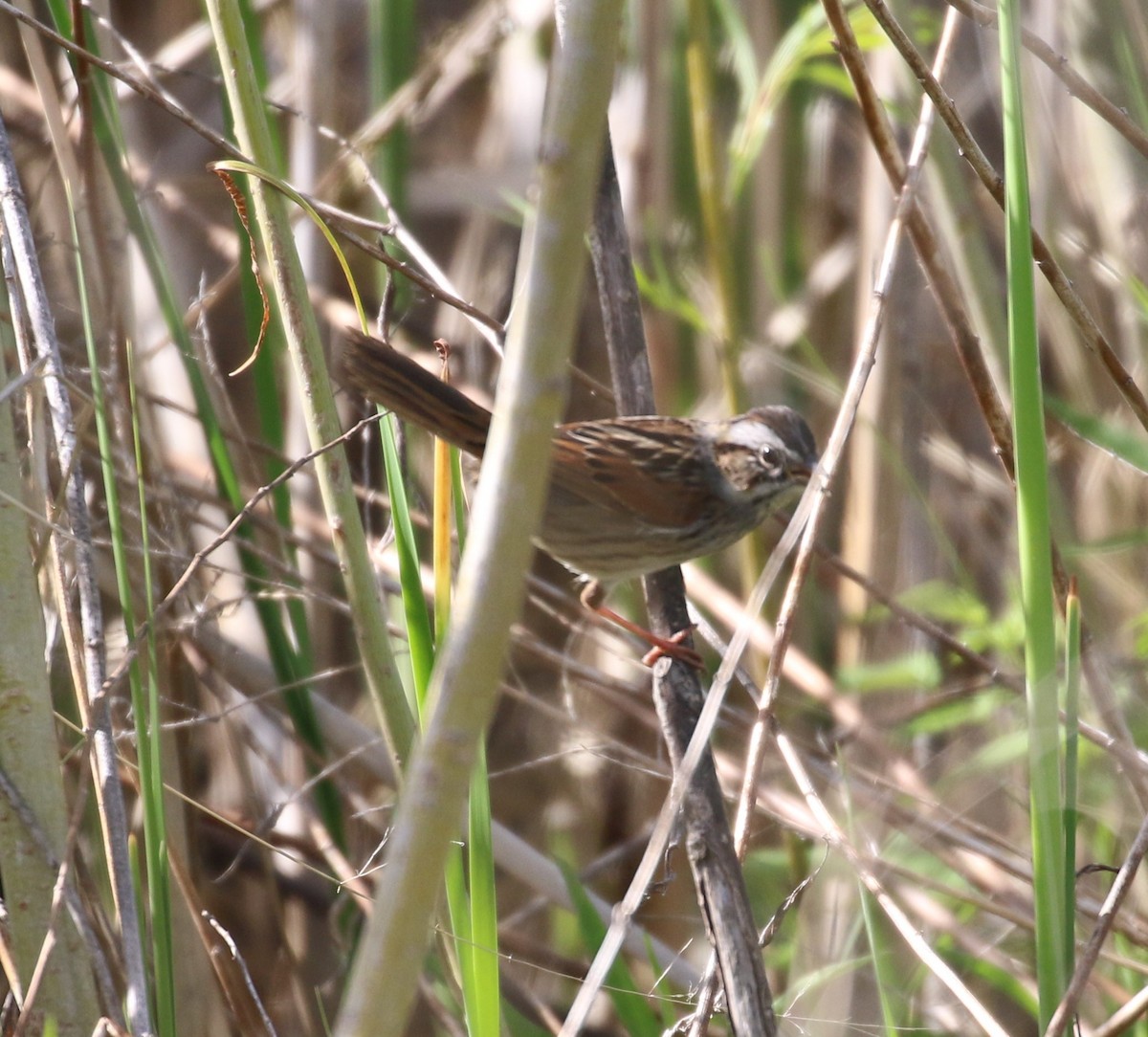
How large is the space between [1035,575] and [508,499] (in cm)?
63

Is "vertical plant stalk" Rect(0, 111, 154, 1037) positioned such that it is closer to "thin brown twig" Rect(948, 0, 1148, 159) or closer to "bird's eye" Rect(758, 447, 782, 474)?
"thin brown twig" Rect(948, 0, 1148, 159)

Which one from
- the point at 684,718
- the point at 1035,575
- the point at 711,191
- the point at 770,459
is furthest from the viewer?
the point at 711,191

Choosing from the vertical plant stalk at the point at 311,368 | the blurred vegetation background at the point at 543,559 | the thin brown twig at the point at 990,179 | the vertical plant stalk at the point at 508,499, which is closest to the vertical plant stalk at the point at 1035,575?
the blurred vegetation background at the point at 543,559

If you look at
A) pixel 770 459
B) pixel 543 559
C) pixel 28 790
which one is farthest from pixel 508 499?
pixel 543 559

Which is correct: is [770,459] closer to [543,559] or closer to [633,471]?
[633,471]

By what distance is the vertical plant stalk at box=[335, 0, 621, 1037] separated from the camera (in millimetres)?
869

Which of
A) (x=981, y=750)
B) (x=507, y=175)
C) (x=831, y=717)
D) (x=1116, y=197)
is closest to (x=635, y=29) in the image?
(x=507, y=175)

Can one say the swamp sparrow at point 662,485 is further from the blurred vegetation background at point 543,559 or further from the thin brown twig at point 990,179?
the thin brown twig at point 990,179

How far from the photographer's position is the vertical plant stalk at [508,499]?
2.85ft

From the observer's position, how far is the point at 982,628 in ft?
7.86

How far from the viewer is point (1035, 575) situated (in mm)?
1249

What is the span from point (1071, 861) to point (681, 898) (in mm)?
2510

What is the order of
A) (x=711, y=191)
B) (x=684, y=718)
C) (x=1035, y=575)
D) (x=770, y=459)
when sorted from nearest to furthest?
(x=1035, y=575) < (x=684, y=718) < (x=770, y=459) < (x=711, y=191)

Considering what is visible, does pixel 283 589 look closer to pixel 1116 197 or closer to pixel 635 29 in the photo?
pixel 1116 197
